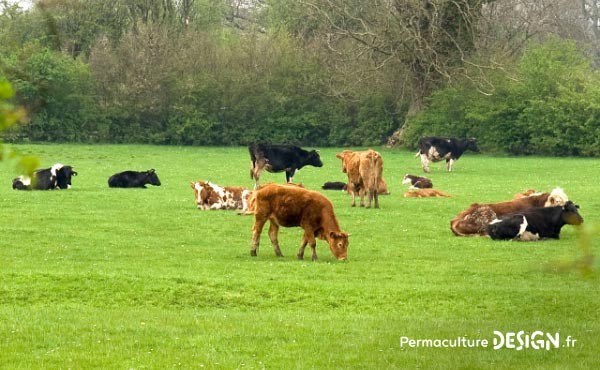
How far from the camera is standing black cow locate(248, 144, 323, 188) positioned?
31.0 metres

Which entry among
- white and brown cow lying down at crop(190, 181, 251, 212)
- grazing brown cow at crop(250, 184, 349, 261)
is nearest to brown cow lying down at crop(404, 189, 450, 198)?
white and brown cow lying down at crop(190, 181, 251, 212)

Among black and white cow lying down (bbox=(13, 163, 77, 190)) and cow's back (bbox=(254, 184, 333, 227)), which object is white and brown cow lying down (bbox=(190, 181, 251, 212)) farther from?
cow's back (bbox=(254, 184, 333, 227))

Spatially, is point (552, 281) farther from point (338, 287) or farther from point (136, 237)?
point (136, 237)

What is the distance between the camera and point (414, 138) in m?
56.3

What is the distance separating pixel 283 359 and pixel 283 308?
3118 mm

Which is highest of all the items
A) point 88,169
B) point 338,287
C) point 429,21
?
point 429,21

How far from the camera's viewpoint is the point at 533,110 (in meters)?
53.2

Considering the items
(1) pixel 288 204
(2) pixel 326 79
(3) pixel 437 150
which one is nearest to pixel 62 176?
(1) pixel 288 204

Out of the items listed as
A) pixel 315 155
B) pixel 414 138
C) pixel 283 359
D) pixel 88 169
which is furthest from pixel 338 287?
pixel 414 138

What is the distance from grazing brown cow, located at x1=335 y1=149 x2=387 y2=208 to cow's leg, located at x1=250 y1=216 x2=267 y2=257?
325 inches

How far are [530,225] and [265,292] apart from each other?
745 centimetres

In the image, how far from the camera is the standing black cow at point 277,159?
31.0m

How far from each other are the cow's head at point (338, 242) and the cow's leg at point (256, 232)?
3.53 ft

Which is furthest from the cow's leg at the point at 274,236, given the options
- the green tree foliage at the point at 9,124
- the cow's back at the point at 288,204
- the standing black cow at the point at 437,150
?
the standing black cow at the point at 437,150
